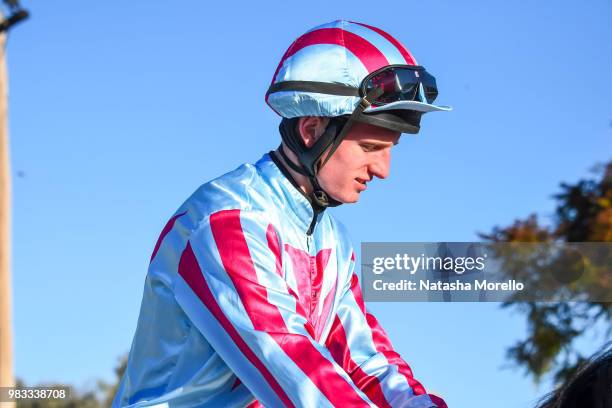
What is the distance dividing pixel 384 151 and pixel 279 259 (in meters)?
0.33

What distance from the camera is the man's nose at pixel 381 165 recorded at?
2240 millimetres

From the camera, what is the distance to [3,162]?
634 centimetres

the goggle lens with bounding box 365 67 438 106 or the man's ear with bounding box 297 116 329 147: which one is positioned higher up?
the goggle lens with bounding box 365 67 438 106

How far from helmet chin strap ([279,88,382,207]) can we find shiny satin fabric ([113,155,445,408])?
0.13ft

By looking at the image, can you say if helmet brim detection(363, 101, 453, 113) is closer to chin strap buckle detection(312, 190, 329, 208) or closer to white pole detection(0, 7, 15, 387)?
chin strap buckle detection(312, 190, 329, 208)

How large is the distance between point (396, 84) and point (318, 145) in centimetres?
21

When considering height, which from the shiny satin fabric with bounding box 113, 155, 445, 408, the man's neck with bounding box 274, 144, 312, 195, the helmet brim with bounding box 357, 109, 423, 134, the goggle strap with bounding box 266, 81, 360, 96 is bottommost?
the shiny satin fabric with bounding box 113, 155, 445, 408

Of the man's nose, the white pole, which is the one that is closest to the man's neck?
the man's nose

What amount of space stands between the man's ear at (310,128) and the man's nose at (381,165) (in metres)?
0.13

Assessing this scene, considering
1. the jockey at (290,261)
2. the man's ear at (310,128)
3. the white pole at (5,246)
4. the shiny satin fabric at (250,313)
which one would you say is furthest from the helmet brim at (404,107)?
the white pole at (5,246)

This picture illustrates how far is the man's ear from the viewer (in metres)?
2.28

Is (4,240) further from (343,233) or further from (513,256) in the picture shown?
(343,233)

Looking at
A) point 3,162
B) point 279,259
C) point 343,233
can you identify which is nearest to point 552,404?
point 279,259

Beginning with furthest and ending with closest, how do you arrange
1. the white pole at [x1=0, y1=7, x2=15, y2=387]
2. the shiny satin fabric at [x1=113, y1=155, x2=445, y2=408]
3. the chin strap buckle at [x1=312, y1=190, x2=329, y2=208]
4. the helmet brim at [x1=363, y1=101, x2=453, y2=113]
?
the white pole at [x1=0, y1=7, x2=15, y2=387] < the chin strap buckle at [x1=312, y1=190, x2=329, y2=208] < the helmet brim at [x1=363, y1=101, x2=453, y2=113] < the shiny satin fabric at [x1=113, y1=155, x2=445, y2=408]
